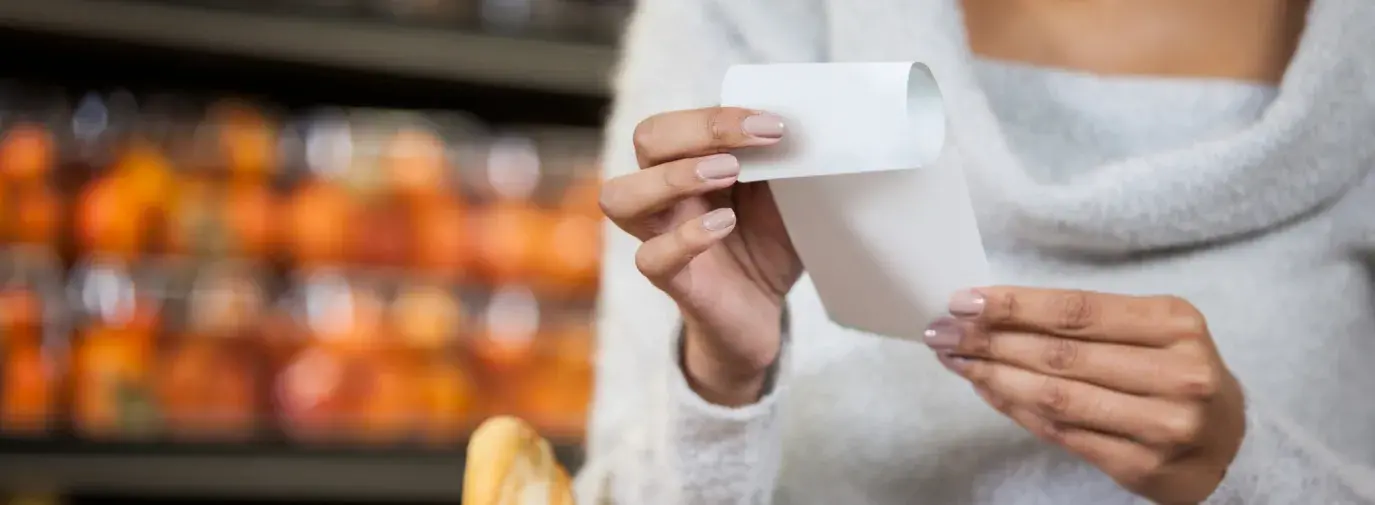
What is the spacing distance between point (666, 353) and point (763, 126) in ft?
0.51

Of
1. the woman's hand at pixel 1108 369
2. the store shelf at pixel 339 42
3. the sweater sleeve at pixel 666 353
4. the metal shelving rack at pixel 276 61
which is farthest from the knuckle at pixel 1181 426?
the store shelf at pixel 339 42

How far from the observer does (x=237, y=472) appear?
0.95m

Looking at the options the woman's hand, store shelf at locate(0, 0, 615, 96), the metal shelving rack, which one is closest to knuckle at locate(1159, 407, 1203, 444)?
the woman's hand

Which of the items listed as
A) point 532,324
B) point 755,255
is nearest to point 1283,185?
point 755,255

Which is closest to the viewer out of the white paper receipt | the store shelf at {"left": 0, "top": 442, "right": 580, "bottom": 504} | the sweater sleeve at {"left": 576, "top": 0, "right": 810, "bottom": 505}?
the white paper receipt

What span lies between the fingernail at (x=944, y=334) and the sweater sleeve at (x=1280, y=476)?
0.12 metres

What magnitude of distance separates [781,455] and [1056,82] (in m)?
0.21

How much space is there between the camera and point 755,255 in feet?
1.36

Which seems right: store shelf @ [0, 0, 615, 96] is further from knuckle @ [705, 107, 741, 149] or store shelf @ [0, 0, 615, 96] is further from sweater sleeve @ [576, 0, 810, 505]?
knuckle @ [705, 107, 741, 149]

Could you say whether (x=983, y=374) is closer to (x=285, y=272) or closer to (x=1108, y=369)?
(x=1108, y=369)

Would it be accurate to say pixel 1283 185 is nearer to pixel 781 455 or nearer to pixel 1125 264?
pixel 1125 264

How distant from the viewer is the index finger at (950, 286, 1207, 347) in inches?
14.8

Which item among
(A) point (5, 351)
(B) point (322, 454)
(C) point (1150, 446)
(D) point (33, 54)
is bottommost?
(B) point (322, 454)

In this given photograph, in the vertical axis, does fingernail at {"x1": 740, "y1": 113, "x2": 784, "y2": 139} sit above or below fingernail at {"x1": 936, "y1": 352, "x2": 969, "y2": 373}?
above
